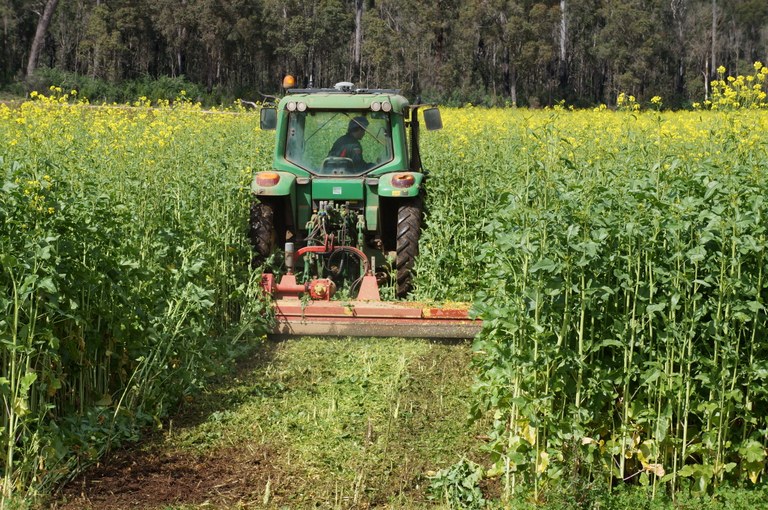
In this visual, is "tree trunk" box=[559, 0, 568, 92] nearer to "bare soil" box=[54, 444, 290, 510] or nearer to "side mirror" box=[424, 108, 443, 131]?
"side mirror" box=[424, 108, 443, 131]

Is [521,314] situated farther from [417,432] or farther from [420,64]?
[420,64]

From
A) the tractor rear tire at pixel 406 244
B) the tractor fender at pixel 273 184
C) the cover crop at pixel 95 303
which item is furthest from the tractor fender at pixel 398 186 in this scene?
the cover crop at pixel 95 303

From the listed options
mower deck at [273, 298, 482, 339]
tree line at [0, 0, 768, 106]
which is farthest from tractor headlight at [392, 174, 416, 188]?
tree line at [0, 0, 768, 106]

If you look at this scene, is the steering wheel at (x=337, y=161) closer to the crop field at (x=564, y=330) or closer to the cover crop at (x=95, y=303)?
the cover crop at (x=95, y=303)

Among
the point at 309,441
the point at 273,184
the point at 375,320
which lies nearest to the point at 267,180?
the point at 273,184

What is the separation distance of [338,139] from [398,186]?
92cm

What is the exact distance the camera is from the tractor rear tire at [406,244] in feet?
31.4

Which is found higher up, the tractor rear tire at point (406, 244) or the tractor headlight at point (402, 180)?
the tractor headlight at point (402, 180)

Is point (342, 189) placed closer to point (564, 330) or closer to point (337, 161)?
point (337, 161)

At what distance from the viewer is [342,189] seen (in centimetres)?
970

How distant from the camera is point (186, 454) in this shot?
223 inches

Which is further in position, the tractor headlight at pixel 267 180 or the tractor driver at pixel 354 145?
the tractor driver at pixel 354 145

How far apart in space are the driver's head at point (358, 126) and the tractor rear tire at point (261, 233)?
113cm

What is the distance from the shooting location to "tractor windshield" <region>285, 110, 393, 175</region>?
392 inches
